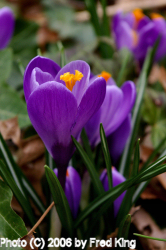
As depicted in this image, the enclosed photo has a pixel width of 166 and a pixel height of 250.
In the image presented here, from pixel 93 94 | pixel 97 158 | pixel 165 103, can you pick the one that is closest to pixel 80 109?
pixel 93 94

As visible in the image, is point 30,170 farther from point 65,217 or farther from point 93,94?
point 93,94

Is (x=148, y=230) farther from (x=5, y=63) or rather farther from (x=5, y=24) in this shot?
(x=5, y=24)

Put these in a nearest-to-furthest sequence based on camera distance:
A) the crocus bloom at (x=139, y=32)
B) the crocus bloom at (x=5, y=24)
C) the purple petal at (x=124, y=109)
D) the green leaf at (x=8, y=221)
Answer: the green leaf at (x=8, y=221) < the purple petal at (x=124, y=109) < the crocus bloom at (x=5, y=24) < the crocus bloom at (x=139, y=32)

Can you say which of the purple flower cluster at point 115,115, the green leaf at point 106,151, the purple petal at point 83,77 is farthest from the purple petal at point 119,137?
the purple petal at point 83,77

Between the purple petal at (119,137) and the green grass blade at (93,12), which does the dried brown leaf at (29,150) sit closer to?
the purple petal at (119,137)

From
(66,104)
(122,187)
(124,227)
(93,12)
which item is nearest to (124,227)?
(124,227)

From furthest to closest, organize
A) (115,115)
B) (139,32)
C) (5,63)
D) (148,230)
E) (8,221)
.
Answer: (139,32), (5,63), (148,230), (115,115), (8,221)
